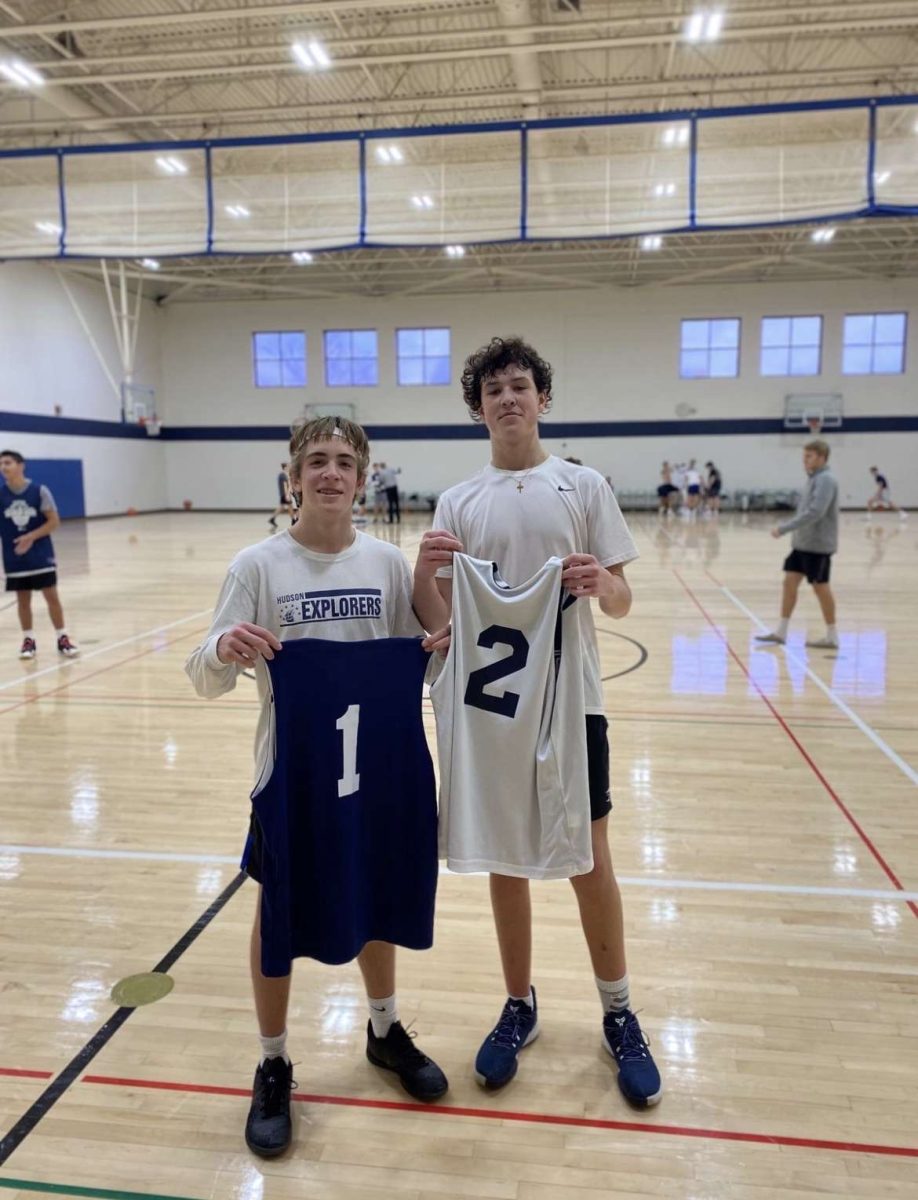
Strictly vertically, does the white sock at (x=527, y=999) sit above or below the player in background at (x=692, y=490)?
below

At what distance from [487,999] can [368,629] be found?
1.33 m

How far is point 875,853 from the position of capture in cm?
357

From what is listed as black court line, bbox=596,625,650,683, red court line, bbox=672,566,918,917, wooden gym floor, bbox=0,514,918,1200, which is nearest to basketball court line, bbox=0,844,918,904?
wooden gym floor, bbox=0,514,918,1200

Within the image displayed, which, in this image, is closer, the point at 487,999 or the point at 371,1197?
the point at 371,1197

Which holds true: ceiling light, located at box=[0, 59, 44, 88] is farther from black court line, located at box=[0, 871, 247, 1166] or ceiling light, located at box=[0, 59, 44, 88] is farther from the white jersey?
the white jersey

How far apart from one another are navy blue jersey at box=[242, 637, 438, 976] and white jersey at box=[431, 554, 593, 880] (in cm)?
8

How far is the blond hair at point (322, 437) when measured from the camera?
6.89ft

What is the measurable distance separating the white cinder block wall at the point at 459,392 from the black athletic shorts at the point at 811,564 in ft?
67.8

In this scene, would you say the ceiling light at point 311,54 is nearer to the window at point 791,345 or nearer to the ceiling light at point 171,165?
the ceiling light at point 171,165

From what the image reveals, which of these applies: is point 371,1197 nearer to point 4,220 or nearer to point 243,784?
point 243,784

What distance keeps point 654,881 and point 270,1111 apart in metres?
1.80

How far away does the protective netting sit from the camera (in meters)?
9.95

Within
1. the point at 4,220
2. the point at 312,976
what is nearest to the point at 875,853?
the point at 312,976

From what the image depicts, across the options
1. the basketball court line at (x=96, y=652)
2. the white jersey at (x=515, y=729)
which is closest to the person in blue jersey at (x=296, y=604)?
the white jersey at (x=515, y=729)
